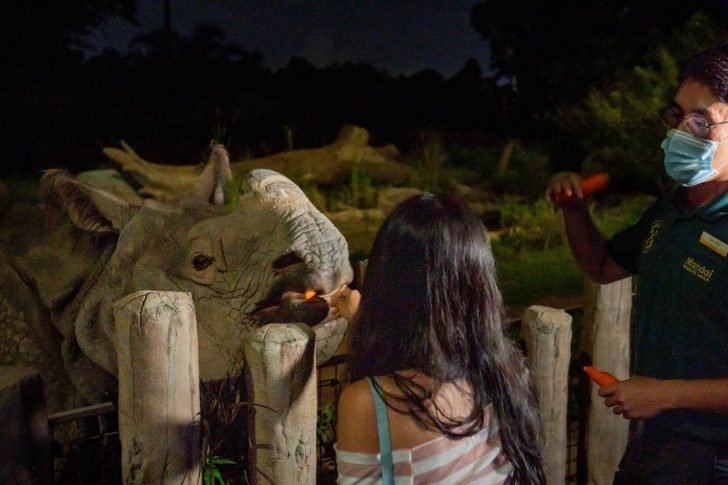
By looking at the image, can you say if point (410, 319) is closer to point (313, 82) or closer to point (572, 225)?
point (572, 225)

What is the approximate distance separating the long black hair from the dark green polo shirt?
21.0 inches

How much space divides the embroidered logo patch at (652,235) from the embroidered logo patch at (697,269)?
17 centimetres

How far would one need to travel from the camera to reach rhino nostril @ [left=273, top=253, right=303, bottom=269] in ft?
10.1

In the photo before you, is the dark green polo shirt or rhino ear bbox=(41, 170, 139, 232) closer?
the dark green polo shirt

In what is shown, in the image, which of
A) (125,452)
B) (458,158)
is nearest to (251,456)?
(125,452)

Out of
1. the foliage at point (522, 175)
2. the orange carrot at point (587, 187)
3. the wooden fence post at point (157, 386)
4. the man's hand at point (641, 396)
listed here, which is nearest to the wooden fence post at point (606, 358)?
the orange carrot at point (587, 187)

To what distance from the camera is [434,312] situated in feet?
5.77

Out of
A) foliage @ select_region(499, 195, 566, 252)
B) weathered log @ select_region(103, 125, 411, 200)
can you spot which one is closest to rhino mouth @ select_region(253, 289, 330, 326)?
weathered log @ select_region(103, 125, 411, 200)

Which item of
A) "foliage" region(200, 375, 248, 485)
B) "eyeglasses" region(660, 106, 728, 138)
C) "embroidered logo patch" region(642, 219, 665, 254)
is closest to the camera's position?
"eyeglasses" region(660, 106, 728, 138)

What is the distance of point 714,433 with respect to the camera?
2.08 metres

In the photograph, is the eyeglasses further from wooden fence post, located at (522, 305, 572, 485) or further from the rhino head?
the rhino head

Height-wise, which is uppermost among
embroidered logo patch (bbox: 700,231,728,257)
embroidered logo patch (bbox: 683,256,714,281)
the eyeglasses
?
the eyeglasses

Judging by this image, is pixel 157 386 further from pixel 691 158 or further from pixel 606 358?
pixel 606 358

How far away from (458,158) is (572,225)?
37.3 ft
